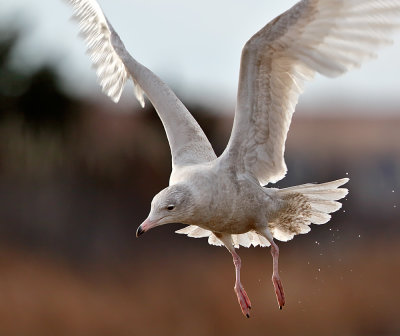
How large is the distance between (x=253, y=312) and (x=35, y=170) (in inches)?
177

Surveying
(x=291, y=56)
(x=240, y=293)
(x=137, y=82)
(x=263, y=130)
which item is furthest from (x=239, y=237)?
(x=291, y=56)

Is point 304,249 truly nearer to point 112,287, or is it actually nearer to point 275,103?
point 112,287

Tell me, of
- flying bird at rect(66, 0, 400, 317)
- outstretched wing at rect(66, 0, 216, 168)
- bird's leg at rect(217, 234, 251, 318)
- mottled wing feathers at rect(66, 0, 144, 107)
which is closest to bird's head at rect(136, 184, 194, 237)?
flying bird at rect(66, 0, 400, 317)

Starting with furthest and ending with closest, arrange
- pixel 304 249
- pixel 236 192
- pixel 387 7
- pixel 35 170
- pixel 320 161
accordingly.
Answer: pixel 320 161 < pixel 35 170 < pixel 304 249 < pixel 236 192 < pixel 387 7

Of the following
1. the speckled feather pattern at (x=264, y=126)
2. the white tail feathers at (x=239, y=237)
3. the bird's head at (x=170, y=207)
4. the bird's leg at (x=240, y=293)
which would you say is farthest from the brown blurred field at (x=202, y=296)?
the bird's head at (x=170, y=207)

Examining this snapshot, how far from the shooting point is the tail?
521 centimetres

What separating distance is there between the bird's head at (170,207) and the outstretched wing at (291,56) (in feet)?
1.06

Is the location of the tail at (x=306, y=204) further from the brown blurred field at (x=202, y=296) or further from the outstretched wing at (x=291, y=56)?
the brown blurred field at (x=202, y=296)

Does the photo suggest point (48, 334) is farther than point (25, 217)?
No

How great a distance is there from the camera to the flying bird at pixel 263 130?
4.58 m

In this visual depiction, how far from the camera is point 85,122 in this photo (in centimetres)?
1435

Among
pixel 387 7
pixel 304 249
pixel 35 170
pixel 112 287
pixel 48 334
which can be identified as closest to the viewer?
pixel 387 7

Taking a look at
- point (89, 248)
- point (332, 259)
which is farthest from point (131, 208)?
point (332, 259)

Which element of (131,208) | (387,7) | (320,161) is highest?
(387,7)
